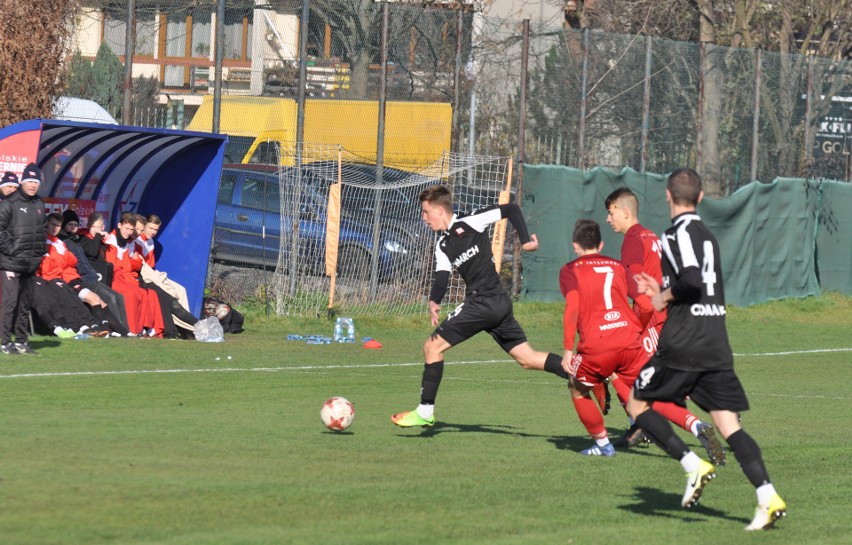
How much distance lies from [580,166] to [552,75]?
173cm

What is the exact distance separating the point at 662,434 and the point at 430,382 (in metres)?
3.02

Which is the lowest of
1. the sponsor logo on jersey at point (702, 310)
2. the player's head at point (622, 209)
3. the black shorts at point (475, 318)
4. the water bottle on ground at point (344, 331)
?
the water bottle on ground at point (344, 331)

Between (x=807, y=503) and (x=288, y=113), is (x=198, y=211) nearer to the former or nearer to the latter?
(x=288, y=113)

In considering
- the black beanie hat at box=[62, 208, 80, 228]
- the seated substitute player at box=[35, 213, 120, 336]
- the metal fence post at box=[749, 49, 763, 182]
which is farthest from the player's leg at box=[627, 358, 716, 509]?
the metal fence post at box=[749, 49, 763, 182]

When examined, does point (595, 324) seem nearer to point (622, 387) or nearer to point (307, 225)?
point (622, 387)

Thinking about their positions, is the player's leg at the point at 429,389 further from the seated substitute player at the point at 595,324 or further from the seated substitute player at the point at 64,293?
the seated substitute player at the point at 64,293

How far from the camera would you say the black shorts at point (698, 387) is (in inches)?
296

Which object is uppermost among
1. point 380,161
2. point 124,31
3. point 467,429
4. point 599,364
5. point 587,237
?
point 124,31

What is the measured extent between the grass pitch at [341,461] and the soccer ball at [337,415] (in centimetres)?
9

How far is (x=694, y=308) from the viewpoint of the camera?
754 centimetres

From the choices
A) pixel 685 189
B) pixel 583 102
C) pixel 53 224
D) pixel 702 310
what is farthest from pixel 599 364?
pixel 583 102

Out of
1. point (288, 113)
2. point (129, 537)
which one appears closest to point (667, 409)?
point (129, 537)

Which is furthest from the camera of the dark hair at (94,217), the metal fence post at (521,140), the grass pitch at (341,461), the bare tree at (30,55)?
the metal fence post at (521,140)

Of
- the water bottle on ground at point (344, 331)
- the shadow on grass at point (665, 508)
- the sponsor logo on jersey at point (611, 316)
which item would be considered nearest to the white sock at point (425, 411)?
the sponsor logo on jersey at point (611, 316)
